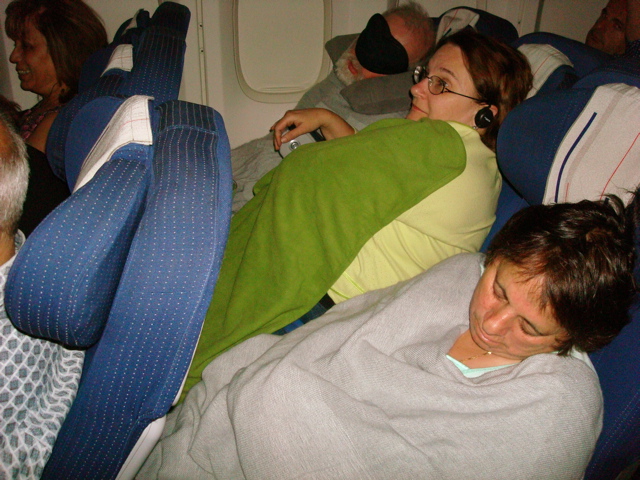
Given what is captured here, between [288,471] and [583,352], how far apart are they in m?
0.73

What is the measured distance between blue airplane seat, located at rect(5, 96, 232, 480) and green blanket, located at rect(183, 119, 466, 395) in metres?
0.38

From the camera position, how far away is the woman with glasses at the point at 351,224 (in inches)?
46.6

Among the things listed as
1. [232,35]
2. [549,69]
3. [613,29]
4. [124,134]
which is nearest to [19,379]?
[124,134]

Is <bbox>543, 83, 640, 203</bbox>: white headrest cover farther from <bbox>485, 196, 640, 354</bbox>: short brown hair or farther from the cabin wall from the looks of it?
the cabin wall

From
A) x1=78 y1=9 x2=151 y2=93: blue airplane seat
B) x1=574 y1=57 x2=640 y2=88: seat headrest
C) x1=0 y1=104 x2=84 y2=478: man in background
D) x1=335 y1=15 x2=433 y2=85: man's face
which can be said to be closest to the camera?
x1=0 y1=104 x2=84 y2=478: man in background

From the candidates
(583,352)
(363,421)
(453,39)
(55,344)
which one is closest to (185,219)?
(55,344)

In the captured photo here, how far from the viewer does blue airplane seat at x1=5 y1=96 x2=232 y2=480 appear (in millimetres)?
647

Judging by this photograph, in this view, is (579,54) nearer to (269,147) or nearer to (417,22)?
(417,22)

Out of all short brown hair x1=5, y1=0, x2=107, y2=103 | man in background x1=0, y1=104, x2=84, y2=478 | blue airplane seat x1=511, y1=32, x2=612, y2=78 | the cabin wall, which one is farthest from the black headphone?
short brown hair x1=5, y1=0, x2=107, y2=103

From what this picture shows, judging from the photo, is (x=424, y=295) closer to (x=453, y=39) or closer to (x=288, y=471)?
(x=288, y=471)

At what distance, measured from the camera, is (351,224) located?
119cm

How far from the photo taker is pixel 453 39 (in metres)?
1.57

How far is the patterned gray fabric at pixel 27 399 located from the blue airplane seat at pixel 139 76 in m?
0.41

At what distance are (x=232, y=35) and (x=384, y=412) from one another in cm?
252
